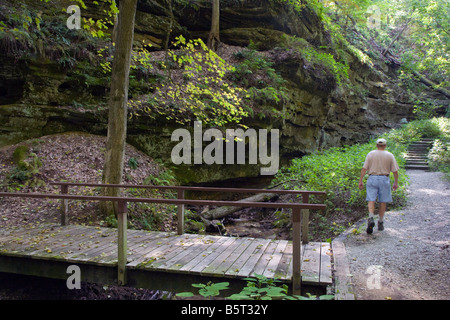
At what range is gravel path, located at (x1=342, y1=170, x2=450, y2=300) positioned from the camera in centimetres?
385

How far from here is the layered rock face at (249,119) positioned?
997 centimetres

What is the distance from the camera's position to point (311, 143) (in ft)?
56.4

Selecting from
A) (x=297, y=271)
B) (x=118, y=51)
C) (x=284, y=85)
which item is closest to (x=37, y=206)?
(x=118, y=51)

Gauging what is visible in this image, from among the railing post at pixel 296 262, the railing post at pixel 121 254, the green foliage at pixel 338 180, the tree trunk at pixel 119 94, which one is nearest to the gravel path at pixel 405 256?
the railing post at pixel 296 262

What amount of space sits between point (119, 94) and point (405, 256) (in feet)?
22.5

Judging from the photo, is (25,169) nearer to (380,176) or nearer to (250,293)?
(250,293)

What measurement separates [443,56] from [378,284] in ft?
86.8

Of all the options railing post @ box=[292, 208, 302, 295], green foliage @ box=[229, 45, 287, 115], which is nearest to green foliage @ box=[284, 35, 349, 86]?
green foliage @ box=[229, 45, 287, 115]

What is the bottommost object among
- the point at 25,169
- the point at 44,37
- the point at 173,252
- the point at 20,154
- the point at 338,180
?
the point at 173,252

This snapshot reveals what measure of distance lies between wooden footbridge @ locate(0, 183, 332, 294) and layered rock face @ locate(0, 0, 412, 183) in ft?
18.2

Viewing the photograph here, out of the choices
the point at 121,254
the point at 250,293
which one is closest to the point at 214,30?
the point at 121,254

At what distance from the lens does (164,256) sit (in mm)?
4891

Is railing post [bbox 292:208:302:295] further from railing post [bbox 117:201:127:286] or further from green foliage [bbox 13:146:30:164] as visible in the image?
green foliage [bbox 13:146:30:164]

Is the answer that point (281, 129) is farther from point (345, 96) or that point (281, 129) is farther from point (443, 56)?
point (443, 56)
